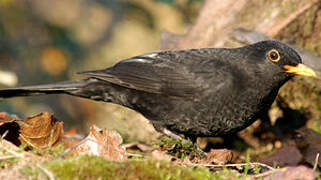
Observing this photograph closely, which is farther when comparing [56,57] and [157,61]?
[56,57]

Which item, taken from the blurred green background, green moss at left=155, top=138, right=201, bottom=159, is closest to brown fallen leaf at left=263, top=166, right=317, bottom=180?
green moss at left=155, top=138, right=201, bottom=159

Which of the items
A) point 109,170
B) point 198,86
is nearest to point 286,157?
point 198,86

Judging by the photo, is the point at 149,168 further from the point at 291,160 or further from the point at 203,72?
the point at 291,160

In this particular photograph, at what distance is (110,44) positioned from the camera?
1080cm

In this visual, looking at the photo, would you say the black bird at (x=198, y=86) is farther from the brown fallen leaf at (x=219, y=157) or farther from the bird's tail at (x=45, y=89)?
the brown fallen leaf at (x=219, y=157)

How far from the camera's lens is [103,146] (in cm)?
343

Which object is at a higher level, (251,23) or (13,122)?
(251,23)

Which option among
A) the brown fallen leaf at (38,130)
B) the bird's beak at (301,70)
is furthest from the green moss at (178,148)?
the bird's beak at (301,70)

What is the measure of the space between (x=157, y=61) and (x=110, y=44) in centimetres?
604

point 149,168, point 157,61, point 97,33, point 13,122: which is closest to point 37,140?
point 13,122

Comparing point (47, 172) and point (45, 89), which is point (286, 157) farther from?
point (47, 172)

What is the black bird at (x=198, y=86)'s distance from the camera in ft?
14.6

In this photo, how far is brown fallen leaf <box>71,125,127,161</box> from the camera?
339 cm

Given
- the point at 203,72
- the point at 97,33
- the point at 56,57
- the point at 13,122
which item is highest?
the point at 97,33
